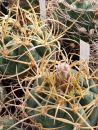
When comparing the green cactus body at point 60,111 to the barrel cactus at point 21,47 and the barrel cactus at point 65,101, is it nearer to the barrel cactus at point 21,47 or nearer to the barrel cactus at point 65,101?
the barrel cactus at point 65,101

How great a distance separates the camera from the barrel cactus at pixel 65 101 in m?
0.89

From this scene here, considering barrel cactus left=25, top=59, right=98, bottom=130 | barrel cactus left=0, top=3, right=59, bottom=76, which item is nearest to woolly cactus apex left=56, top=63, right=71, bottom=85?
barrel cactus left=25, top=59, right=98, bottom=130

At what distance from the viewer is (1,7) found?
159 cm

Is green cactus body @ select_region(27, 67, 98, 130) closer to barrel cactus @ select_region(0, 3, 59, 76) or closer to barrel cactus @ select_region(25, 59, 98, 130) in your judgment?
barrel cactus @ select_region(25, 59, 98, 130)

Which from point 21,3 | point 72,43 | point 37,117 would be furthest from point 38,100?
point 21,3

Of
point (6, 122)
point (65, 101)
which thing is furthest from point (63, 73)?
point (6, 122)

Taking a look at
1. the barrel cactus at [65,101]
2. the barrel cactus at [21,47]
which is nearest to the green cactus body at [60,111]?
the barrel cactus at [65,101]

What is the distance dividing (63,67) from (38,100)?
0.11m

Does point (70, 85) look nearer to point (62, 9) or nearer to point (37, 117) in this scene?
point (37, 117)

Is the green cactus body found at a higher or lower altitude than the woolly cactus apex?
lower

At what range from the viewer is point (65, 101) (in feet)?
2.95

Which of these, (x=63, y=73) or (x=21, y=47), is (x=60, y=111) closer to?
(x=63, y=73)

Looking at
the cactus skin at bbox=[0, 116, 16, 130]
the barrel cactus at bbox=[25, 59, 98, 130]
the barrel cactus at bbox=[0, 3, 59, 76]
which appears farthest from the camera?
the barrel cactus at bbox=[0, 3, 59, 76]

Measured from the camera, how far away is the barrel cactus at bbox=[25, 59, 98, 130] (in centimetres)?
89
